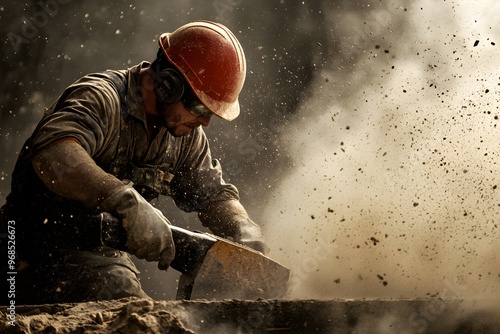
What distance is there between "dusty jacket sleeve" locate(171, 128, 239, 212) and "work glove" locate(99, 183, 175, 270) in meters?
1.02

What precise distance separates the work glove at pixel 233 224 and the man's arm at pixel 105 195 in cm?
81

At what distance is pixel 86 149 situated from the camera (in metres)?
3.10

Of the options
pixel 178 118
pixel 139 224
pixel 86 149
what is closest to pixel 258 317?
pixel 139 224

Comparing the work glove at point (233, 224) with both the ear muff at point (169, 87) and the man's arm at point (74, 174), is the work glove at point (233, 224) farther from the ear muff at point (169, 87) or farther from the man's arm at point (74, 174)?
the man's arm at point (74, 174)

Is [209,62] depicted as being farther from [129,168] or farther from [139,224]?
[139,224]

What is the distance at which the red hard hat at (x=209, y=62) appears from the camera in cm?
342

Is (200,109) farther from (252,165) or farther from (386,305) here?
(252,165)

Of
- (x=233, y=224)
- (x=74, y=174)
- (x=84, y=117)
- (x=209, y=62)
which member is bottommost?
(x=74, y=174)

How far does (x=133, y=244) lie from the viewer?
291 cm

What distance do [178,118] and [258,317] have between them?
146cm

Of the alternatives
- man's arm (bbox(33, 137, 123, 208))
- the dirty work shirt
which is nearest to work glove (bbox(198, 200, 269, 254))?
the dirty work shirt

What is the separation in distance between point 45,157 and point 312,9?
3101 millimetres

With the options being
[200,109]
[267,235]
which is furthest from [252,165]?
[200,109]

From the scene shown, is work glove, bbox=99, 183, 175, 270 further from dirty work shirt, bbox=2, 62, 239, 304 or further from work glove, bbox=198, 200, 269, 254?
work glove, bbox=198, 200, 269, 254
